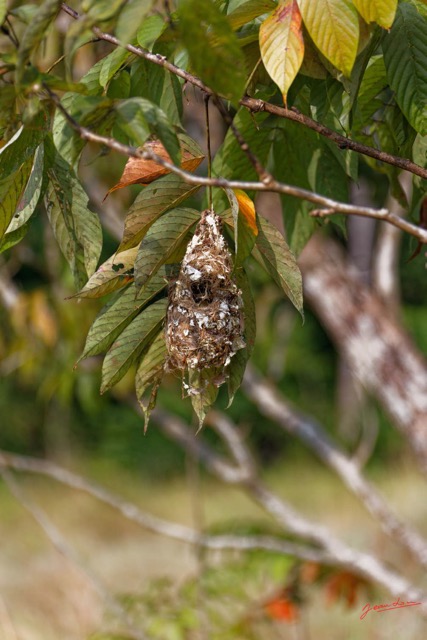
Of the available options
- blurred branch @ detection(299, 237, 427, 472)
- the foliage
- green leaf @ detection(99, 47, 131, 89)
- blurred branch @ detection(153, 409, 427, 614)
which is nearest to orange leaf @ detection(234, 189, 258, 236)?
the foliage

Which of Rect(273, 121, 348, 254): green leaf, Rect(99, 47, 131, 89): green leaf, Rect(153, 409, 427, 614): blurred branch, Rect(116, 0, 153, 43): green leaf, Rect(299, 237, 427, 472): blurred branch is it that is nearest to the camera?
Rect(116, 0, 153, 43): green leaf

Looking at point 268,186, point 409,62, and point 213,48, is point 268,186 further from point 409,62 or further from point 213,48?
point 409,62

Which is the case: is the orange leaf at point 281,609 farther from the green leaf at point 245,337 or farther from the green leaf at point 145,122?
the green leaf at point 145,122

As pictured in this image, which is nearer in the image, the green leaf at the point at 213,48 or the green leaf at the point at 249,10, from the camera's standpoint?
the green leaf at the point at 213,48

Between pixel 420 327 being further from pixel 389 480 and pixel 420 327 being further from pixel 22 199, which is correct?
pixel 22 199

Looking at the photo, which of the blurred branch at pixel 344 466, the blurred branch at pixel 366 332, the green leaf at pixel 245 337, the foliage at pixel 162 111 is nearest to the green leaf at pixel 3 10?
the foliage at pixel 162 111

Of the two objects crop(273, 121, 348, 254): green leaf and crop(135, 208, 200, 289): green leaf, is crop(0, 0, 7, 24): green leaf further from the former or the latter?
crop(273, 121, 348, 254): green leaf
